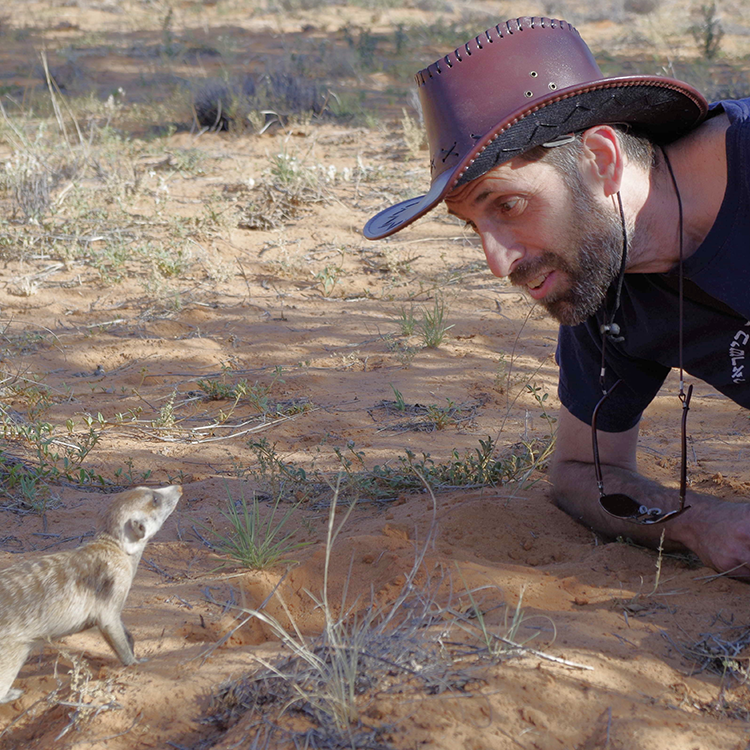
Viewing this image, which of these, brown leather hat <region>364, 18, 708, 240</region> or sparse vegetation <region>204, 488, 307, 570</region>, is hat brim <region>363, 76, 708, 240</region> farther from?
sparse vegetation <region>204, 488, 307, 570</region>

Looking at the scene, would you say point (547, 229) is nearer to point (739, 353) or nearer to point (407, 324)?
point (739, 353)

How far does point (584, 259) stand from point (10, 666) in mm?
2184

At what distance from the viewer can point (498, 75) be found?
251 centimetres

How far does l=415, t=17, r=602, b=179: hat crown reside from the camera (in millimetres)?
2494

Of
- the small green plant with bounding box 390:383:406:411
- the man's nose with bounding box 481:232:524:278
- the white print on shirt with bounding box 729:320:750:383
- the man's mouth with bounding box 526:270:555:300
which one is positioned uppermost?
the man's nose with bounding box 481:232:524:278

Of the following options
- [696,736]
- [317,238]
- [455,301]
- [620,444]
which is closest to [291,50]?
[317,238]

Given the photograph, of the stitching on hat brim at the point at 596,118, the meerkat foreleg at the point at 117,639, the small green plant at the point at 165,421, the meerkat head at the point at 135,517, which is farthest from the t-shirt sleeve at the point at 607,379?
the small green plant at the point at 165,421

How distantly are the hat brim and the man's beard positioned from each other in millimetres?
234

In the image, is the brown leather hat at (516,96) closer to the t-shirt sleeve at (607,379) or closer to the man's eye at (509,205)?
the man's eye at (509,205)

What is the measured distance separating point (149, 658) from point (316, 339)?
3.23 meters

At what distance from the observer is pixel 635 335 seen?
117 inches

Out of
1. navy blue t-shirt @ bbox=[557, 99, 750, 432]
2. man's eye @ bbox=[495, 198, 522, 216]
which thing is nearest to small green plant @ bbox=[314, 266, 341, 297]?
navy blue t-shirt @ bbox=[557, 99, 750, 432]

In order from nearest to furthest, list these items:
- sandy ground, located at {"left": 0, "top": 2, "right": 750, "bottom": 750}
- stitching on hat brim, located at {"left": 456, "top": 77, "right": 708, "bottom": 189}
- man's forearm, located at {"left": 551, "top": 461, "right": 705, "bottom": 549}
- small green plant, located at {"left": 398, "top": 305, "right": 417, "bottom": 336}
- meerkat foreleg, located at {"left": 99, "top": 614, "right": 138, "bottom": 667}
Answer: sandy ground, located at {"left": 0, "top": 2, "right": 750, "bottom": 750}
stitching on hat brim, located at {"left": 456, "top": 77, "right": 708, "bottom": 189}
meerkat foreleg, located at {"left": 99, "top": 614, "right": 138, "bottom": 667}
man's forearm, located at {"left": 551, "top": 461, "right": 705, "bottom": 549}
small green plant, located at {"left": 398, "top": 305, "right": 417, "bottom": 336}

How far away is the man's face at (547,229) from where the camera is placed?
8.66 feet
